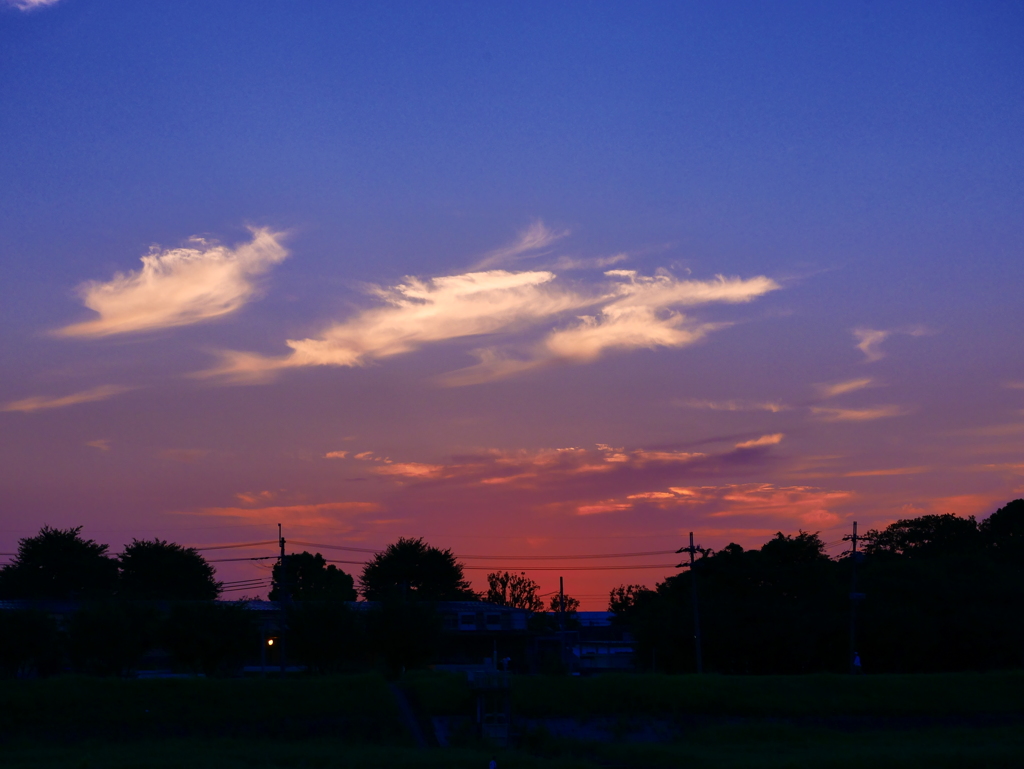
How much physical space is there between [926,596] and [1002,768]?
33.8 m

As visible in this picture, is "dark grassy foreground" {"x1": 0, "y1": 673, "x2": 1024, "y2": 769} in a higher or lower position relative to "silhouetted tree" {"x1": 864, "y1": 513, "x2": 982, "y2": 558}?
lower

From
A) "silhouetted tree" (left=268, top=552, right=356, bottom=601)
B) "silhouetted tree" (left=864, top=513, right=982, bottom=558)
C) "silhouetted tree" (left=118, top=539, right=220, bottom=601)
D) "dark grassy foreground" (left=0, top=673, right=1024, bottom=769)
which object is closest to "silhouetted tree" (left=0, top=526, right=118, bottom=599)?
"silhouetted tree" (left=118, top=539, right=220, bottom=601)

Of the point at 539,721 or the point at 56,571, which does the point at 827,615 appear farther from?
the point at 56,571

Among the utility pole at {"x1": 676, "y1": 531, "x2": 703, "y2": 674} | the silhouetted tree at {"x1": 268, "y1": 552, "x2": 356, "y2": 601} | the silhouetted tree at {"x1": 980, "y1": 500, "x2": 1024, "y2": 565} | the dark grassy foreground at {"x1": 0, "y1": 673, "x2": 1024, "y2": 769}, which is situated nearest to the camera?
the dark grassy foreground at {"x1": 0, "y1": 673, "x2": 1024, "y2": 769}

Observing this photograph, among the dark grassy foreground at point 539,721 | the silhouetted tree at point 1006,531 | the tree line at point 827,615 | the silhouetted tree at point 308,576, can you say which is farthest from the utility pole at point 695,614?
the silhouetted tree at point 308,576

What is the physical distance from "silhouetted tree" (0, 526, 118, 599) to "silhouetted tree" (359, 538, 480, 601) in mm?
30522

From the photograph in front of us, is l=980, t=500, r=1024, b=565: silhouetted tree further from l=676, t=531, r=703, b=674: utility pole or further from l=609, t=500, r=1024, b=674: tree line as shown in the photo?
l=676, t=531, r=703, b=674: utility pole

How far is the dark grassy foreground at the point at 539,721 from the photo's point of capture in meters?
41.4

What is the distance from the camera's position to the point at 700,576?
79.3 m

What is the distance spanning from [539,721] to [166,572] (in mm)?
75079

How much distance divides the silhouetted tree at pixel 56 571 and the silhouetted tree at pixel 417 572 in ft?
100

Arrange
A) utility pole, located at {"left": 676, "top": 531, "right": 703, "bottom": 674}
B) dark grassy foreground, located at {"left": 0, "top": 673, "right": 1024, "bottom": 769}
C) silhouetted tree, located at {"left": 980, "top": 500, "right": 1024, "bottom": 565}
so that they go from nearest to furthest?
dark grassy foreground, located at {"left": 0, "top": 673, "right": 1024, "bottom": 769}
utility pole, located at {"left": 676, "top": 531, "right": 703, "bottom": 674}
silhouetted tree, located at {"left": 980, "top": 500, "right": 1024, "bottom": 565}

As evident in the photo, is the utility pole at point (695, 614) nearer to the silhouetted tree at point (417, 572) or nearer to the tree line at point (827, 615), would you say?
the tree line at point (827, 615)

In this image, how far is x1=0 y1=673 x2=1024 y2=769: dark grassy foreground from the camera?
41.4 m
